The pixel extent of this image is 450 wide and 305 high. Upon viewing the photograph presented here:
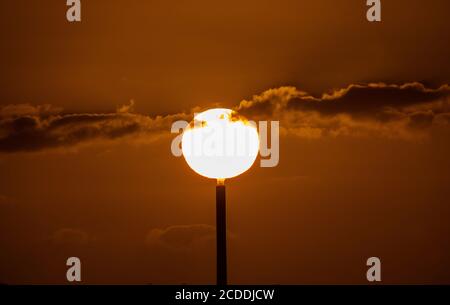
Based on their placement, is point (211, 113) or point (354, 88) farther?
point (354, 88)

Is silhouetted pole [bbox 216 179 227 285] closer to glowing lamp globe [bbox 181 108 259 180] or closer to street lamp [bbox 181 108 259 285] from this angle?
street lamp [bbox 181 108 259 285]

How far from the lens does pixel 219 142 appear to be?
462 centimetres

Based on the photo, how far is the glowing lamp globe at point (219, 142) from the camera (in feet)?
15.2

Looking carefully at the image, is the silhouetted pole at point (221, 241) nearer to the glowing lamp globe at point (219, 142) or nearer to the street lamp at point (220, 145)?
the street lamp at point (220, 145)

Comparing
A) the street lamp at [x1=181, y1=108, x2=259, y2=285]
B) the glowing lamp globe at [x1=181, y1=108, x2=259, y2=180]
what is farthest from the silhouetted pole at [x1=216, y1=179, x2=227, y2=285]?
the glowing lamp globe at [x1=181, y1=108, x2=259, y2=180]

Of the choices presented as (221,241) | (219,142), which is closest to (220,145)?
(219,142)

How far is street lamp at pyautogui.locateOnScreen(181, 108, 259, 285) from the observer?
4629mm

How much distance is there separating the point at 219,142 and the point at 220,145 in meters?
0.02

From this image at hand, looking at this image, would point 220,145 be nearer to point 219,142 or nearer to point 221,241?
point 219,142
